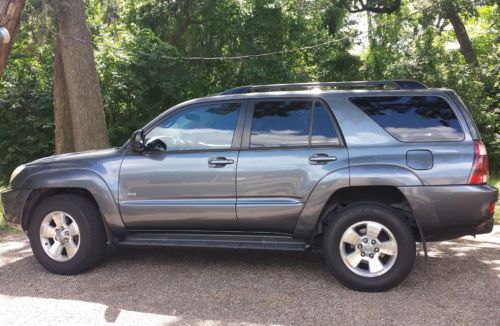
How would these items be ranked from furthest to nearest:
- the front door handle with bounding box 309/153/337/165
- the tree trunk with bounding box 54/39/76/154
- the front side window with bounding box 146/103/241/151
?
the tree trunk with bounding box 54/39/76/154
the front side window with bounding box 146/103/241/151
the front door handle with bounding box 309/153/337/165

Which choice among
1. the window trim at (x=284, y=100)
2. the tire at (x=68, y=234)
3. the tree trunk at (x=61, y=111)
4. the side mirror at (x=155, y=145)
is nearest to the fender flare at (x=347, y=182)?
the window trim at (x=284, y=100)

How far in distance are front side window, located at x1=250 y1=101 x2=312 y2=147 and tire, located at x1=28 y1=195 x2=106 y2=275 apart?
5.94 ft

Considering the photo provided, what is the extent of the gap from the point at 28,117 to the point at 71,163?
8837mm

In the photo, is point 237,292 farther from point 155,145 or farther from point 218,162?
point 155,145

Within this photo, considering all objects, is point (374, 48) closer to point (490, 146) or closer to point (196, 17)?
point (490, 146)

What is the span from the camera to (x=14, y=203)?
5.35m

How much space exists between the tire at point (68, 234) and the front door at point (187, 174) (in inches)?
14.8

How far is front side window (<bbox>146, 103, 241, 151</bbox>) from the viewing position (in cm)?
502

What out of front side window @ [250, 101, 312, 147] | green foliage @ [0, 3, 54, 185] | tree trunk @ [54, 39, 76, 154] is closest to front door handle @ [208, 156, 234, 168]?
front side window @ [250, 101, 312, 147]

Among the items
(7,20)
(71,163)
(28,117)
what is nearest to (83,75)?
(7,20)

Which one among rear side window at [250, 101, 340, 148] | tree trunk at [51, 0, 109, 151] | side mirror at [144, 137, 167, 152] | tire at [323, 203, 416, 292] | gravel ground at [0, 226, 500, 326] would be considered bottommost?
gravel ground at [0, 226, 500, 326]

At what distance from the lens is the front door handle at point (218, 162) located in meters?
4.84

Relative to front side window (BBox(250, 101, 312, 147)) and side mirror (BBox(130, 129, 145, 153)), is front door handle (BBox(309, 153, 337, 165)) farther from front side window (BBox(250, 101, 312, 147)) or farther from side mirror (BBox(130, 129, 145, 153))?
side mirror (BBox(130, 129, 145, 153))

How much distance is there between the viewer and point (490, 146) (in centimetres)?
1438
